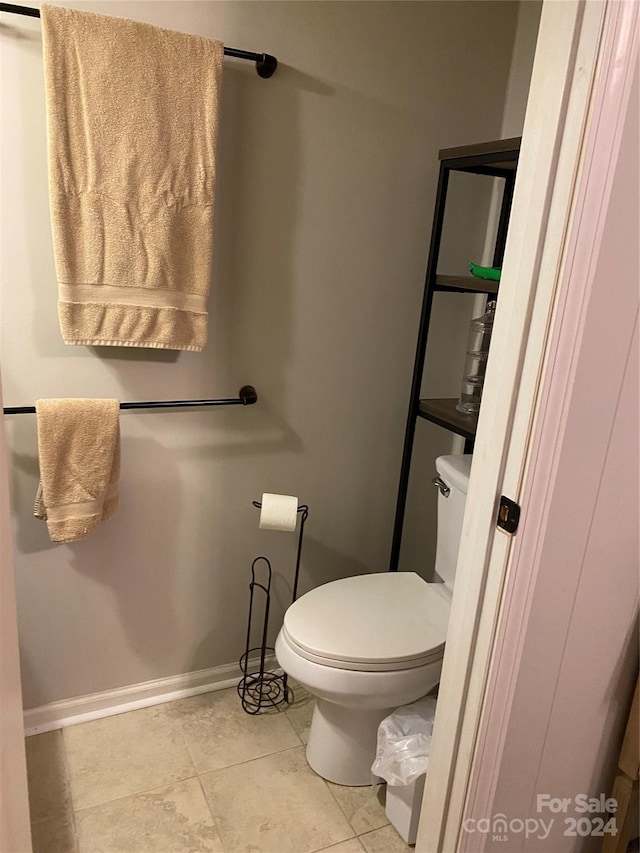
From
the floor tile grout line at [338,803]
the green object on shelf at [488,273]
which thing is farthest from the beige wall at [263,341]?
the floor tile grout line at [338,803]

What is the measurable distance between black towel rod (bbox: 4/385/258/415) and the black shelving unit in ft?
1.66

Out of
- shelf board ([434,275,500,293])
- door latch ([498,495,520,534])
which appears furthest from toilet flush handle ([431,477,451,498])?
door latch ([498,495,520,534])

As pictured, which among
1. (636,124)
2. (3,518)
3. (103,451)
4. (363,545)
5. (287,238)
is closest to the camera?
(636,124)

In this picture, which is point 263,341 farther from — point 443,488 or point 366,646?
point 366,646

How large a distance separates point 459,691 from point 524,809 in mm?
305

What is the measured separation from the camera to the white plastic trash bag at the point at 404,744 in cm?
157

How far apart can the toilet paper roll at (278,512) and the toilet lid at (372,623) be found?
21 cm

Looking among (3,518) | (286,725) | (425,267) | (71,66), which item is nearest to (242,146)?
(71,66)

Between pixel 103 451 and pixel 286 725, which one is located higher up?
pixel 103 451

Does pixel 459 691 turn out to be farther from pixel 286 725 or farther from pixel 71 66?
pixel 71 66

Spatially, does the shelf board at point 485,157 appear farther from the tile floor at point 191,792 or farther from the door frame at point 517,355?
the tile floor at point 191,792

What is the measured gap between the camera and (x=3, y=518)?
1.06 m

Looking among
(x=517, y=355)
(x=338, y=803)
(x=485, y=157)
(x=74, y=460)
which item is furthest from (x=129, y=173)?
(x=338, y=803)

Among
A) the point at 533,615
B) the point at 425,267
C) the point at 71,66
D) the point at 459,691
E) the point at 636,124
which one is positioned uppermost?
the point at 71,66
